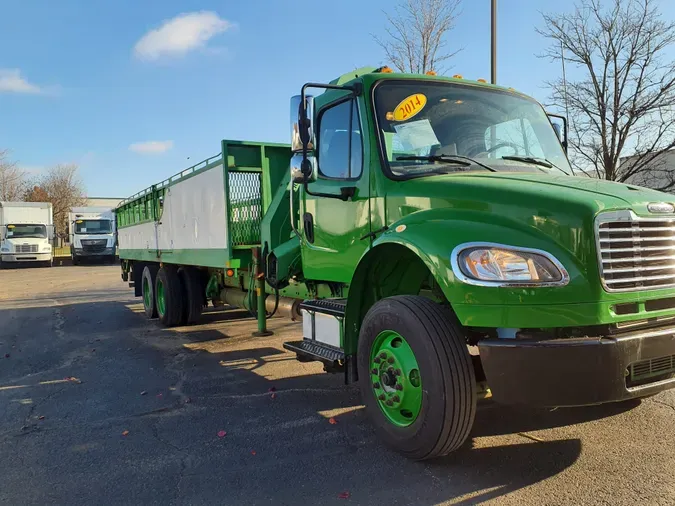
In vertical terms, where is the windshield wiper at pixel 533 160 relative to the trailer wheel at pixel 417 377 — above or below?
above

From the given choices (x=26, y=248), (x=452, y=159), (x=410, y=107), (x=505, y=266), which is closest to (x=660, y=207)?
(x=505, y=266)

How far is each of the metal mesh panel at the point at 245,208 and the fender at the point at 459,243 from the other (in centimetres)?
345

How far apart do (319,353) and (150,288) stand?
23.8ft

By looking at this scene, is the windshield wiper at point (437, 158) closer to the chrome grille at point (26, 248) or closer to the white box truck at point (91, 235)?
the white box truck at point (91, 235)

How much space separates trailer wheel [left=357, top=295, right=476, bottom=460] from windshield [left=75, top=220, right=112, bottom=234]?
3262 cm

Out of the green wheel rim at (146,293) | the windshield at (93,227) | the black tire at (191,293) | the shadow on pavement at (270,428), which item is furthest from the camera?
the windshield at (93,227)

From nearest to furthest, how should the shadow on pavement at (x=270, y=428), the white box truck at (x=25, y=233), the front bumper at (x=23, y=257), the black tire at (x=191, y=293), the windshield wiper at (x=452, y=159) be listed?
1. the shadow on pavement at (x=270, y=428)
2. the windshield wiper at (x=452, y=159)
3. the black tire at (x=191, y=293)
4. the front bumper at (x=23, y=257)
5. the white box truck at (x=25, y=233)

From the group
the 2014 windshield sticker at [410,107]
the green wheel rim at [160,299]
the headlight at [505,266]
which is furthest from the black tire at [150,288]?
the headlight at [505,266]

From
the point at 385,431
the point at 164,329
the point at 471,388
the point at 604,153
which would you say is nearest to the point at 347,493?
the point at 385,431

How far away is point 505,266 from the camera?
3.15 meters

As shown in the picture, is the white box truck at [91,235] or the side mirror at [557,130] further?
the white box truck at [91,235]

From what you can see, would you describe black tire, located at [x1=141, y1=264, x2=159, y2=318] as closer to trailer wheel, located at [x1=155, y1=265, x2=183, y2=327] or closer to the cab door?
trailer wheel, located at [x1=155, y1=265, x2=183, y2=327]

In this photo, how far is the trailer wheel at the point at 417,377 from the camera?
3.32m

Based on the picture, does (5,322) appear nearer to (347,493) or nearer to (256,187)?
(256,187)
